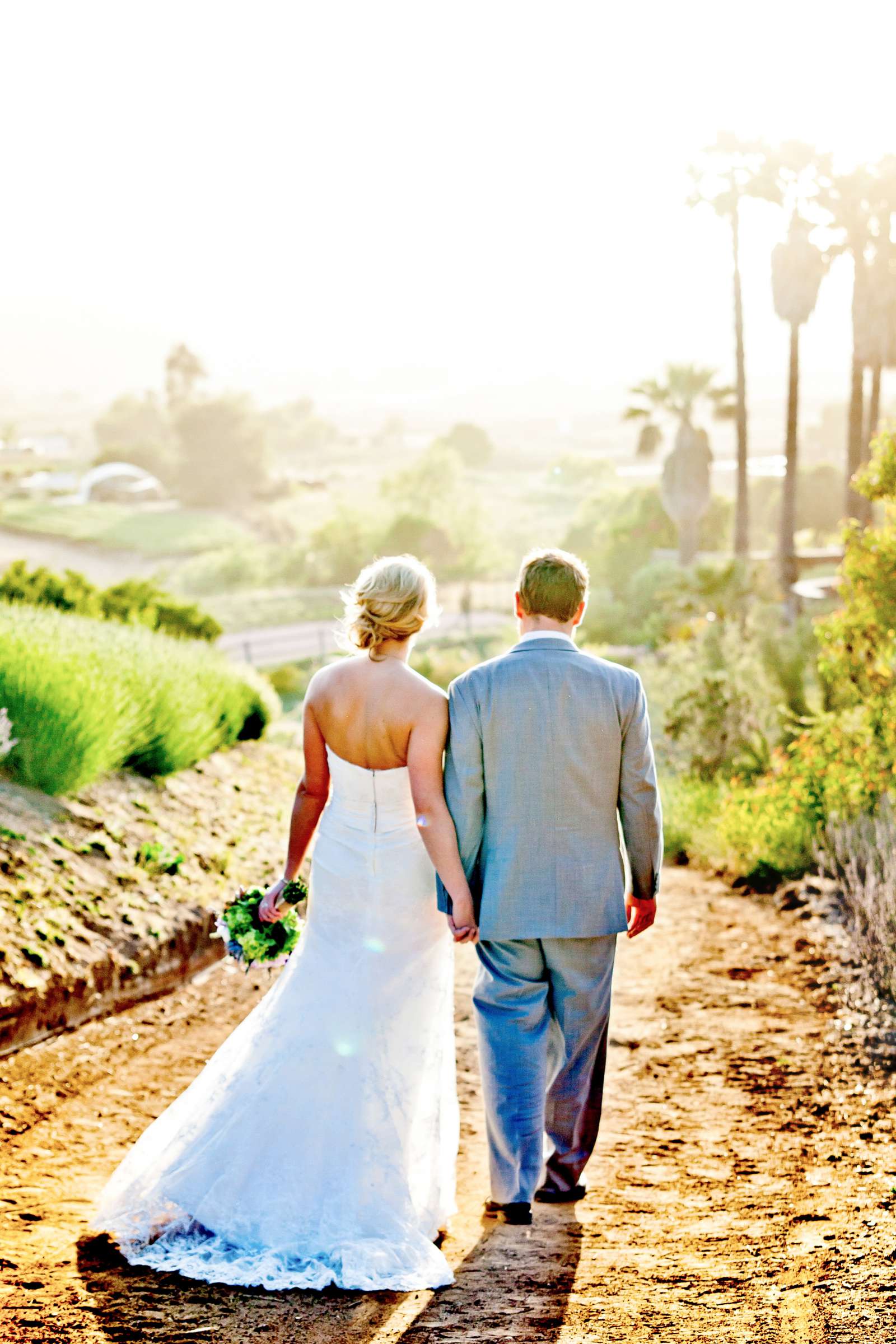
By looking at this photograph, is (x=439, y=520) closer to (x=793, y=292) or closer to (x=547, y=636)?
(x=793, y=292)

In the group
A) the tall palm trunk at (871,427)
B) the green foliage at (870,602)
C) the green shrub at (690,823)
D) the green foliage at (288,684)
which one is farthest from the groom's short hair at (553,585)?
the green foliage at (288,684)

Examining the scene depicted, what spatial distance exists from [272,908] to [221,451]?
270 ft

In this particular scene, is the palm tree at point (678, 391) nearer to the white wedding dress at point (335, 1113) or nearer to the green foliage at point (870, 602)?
the green foliage at point (870, 602)

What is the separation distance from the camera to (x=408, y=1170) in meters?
3.71

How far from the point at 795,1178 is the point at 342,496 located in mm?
63143

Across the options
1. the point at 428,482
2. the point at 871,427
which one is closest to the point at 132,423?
the point at 428,482

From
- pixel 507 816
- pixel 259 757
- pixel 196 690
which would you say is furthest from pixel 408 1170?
pixel 259 757

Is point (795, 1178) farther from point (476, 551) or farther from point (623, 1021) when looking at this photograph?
point (476, 551)

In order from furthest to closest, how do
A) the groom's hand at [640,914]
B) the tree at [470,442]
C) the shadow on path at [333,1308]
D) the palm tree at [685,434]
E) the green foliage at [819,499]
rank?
the tree at [470,442], the green foliage at [819,499], the palm tree at [685,434], the groom's hand at [640,914], the shadow on path at [333,1308]

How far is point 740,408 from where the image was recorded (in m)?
29.0

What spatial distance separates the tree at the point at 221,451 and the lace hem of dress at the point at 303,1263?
8259 cm

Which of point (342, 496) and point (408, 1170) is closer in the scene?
point (408, 1170)

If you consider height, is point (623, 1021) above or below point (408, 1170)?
below

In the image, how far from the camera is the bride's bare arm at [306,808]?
3.96 meters
